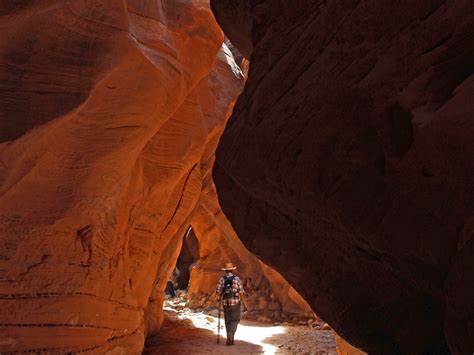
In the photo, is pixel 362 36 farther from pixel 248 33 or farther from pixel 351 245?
pixel 248 33

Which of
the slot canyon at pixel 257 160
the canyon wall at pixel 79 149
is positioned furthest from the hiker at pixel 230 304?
the canyon wall at pixel 79 149

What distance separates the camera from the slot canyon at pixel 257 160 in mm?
2107

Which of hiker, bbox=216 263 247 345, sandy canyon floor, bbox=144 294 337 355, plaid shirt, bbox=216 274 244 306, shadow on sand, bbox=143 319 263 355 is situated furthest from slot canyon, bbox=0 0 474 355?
plaid shirt, bbox=216 274 244 306

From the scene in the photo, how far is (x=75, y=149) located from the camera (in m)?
5.37

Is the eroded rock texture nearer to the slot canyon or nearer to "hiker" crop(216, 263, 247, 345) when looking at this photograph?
the slot canyon

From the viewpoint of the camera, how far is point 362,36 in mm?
2588

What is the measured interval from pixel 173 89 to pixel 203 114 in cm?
280

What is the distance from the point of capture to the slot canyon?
2107 mm

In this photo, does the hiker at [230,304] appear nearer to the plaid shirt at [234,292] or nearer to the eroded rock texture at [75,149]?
the plaid shirt at [234,292]

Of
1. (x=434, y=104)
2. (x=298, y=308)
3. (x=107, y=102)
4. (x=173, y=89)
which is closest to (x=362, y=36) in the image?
(x=434, y=104)

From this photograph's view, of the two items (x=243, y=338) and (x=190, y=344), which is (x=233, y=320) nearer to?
(x=190, y=344)

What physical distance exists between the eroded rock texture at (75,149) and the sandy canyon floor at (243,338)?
1.96 m

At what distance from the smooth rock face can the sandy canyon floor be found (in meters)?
5.30

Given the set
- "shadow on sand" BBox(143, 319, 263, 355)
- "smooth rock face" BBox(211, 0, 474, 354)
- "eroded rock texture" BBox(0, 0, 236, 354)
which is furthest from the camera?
"shadow on sand" BBox(143, 319, 263, 355)
